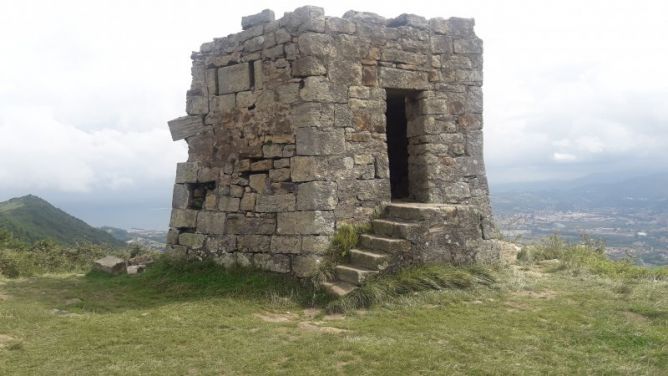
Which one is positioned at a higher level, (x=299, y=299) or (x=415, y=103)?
(x=415, y=103)

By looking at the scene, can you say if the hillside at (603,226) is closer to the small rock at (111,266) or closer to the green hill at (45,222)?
the small rock at (111,266)

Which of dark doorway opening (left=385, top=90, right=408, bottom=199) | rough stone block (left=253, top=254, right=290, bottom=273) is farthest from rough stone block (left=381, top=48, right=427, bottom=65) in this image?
rough stone block (left=253, top=254, right=290, bottom=273)

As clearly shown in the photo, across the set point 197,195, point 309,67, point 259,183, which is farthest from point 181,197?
point 309,67

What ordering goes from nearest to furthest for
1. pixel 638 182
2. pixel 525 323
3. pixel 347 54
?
pixel 525 323, pixel 347 54, pixel 638 182

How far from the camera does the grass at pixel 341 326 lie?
15.9 feet

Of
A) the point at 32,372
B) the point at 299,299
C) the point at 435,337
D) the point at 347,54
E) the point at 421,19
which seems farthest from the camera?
the point at 421,19

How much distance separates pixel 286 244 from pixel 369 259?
131cm

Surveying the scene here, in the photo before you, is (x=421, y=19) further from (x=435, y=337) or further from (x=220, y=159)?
(x=435, y=337)

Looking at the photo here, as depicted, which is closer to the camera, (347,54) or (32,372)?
(32,372)

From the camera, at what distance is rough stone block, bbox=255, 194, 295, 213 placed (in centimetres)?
785

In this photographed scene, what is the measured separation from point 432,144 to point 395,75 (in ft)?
4.44

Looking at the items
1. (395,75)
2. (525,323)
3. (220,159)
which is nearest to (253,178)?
(220,159)

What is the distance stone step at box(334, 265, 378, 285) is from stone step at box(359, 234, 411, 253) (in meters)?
0.42

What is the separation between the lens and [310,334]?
5.80 metres
